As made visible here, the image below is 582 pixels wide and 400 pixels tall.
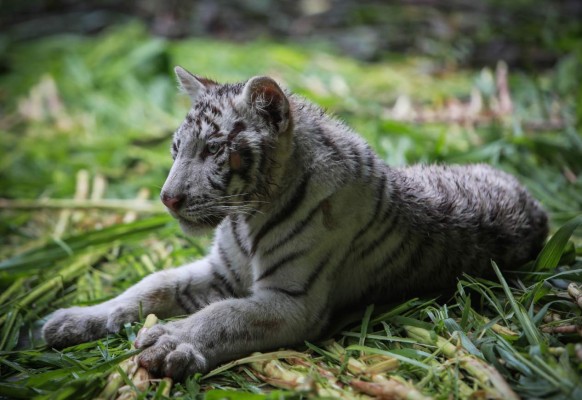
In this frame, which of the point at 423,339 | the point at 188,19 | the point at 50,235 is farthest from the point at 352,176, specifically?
the point at 188,19

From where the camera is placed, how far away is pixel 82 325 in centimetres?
270

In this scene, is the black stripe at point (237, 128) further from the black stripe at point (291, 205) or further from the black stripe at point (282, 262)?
the black stripe at point (282, 262)

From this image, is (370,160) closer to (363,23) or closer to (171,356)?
(171,356)

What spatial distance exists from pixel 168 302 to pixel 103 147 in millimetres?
2760

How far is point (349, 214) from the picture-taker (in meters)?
2.64

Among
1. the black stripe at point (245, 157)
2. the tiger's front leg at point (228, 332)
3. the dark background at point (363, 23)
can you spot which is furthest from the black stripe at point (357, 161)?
the dark background at point (363, 23)

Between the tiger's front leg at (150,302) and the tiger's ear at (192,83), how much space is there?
76 cm

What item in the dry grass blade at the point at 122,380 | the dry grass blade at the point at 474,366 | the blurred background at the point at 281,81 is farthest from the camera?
the blurred background at the point at 281,81

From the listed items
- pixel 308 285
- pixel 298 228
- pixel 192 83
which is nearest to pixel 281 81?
pixel 192 83

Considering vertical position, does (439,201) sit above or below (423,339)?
above

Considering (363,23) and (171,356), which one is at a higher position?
(363,23)

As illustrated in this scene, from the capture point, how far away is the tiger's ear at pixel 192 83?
281 cm

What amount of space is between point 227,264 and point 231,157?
59 centimetres

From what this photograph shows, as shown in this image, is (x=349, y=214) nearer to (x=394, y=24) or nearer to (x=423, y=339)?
(x=423, y=339)
